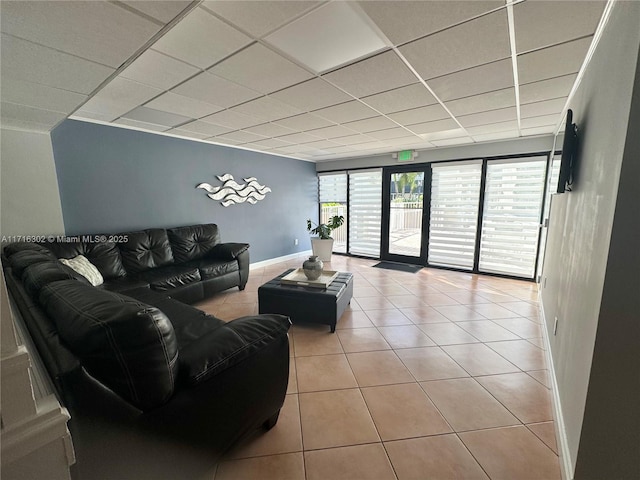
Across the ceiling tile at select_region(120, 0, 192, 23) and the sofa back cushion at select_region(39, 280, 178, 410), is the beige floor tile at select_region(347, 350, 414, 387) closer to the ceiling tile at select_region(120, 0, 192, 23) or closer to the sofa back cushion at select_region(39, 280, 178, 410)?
the sofa back cushion at select_region(39, 280, 178, 410)

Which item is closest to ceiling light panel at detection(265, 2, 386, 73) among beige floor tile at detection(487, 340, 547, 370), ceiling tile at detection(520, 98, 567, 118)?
ceiling tile at detection(520, 98, 567, 118)

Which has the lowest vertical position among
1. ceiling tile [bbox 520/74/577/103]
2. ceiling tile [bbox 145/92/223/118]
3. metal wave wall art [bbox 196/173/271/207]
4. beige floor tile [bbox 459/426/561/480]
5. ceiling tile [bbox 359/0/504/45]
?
beige floor tile [bbox 459/426/561/480]

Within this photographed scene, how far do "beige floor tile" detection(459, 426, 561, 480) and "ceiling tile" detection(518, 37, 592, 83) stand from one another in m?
2.37

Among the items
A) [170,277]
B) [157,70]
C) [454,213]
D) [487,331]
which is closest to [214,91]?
[157,70]

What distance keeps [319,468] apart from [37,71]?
291 centimetres

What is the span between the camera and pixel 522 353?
2.37 m

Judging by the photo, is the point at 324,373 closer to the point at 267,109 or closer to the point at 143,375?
the point at 143,375

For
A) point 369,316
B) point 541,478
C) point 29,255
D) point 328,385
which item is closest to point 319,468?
point 328,385

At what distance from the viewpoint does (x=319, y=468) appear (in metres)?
1.36

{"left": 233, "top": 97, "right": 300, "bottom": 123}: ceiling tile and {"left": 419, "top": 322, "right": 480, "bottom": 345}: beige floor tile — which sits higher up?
{"left": 233, "top": 97, "right": 300, "bottom": 123}: ceiling tile

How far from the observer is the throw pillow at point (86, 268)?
270 centimetres

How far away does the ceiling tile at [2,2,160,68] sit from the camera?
1220 mm

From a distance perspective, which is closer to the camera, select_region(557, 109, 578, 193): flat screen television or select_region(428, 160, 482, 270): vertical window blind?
select_region(557, 109, 578, 193): flat screen television

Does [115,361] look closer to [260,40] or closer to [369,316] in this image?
[260,40]
